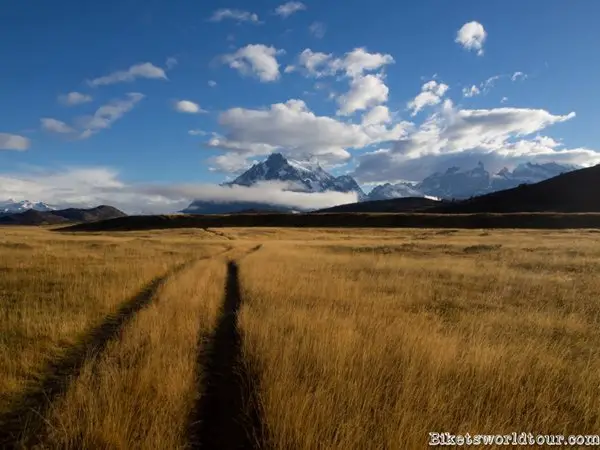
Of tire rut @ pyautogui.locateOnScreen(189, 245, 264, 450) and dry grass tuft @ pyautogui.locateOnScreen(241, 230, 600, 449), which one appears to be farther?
dry grass tuft @ pyautogui.locateOnScreen(241, 230, 600, 449)

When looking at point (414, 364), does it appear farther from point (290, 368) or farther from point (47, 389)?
point (47, 389)

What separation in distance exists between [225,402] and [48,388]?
3045 millimetres

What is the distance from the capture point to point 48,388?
677 cm

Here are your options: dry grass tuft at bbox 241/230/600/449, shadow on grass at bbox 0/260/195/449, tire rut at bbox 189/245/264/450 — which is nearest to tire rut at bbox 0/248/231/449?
shadow on grass at bbox 0/260/195/449

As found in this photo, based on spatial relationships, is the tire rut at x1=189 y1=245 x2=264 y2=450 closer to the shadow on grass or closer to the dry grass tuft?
the dry grass tuft

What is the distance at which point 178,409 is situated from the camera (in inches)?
222

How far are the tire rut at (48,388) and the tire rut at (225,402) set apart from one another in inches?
75.6

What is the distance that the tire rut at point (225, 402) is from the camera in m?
5.10

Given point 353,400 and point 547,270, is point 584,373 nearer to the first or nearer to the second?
point 353,400

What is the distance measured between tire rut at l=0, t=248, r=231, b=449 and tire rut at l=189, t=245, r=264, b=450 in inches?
75.6

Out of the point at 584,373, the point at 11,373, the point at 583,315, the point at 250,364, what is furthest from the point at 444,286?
the point at 11,373

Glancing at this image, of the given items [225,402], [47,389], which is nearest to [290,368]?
[225,402]

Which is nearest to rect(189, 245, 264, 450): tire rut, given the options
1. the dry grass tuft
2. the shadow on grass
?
the dry grass tuft

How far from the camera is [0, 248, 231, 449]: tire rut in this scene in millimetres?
5184
